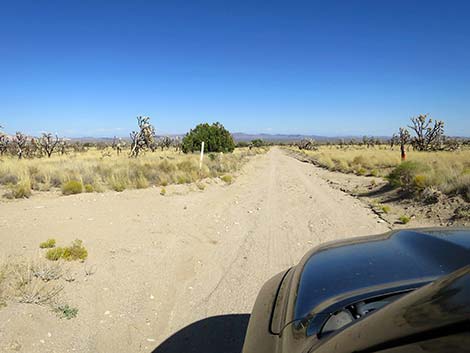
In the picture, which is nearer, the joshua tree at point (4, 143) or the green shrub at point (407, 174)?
the green shrub at point (407, 174)

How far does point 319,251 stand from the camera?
2.70 m

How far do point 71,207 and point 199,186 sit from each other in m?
6.50

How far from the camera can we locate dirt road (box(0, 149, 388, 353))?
12.5 ft

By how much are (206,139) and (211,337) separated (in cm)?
3796

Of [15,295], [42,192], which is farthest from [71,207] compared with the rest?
[15,295]

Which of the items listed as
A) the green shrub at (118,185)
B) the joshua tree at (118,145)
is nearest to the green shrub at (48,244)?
the green shrub at (118,185)

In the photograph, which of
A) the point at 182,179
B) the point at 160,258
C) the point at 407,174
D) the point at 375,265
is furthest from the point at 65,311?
the point at 407,174

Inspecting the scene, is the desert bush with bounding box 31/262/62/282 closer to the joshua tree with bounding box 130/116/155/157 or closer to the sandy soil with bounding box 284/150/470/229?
the sandy soil with bounding box 284/150/470/229

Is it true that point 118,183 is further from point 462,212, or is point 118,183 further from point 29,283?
point 462,212

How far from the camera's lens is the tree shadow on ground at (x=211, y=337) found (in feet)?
11.7

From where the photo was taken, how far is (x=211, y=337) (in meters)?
3.76

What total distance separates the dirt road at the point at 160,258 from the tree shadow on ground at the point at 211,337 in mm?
12

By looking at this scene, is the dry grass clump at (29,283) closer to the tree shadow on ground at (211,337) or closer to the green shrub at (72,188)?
the tree shadow on ground at (211,337)

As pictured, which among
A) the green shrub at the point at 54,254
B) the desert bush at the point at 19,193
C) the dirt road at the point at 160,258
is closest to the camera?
the dirt road at the point at 160,258
